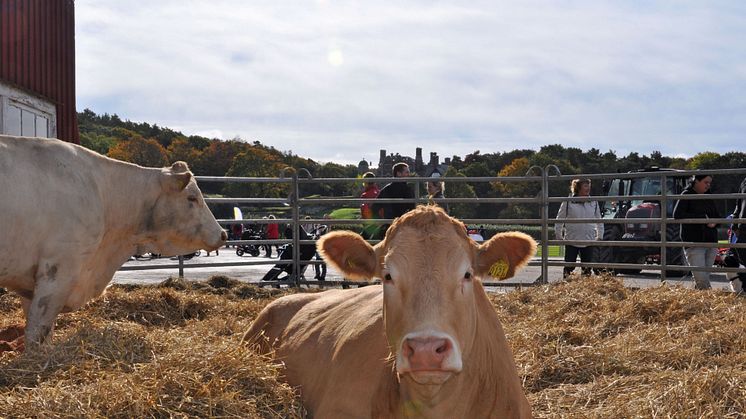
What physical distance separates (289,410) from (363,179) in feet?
24.0

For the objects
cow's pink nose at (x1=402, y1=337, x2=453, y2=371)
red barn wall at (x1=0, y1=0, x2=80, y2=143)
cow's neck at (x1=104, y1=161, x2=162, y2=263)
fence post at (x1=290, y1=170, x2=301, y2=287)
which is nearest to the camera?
cow's pink nose at (x1=402, y1=337, x2=453, y2=371)

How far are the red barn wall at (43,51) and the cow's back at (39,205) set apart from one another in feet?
19.7

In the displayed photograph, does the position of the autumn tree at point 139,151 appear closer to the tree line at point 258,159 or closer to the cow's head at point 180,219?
the tree line at point 258,159

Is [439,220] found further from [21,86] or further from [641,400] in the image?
[21,86]

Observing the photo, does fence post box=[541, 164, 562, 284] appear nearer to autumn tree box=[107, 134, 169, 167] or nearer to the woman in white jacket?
the woman in white jacket

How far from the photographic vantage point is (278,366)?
3.98 m

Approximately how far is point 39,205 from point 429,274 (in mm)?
3809

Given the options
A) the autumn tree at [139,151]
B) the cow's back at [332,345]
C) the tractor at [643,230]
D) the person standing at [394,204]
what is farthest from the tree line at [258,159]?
the cow's back at [332,345]

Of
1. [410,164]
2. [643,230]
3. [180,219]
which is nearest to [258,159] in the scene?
[410,164]

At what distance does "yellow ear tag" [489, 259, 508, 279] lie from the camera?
3.31 metres

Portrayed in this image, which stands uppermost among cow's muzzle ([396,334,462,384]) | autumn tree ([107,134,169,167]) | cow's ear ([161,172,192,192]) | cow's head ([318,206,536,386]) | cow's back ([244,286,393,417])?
autumn tree ([107,134,169,167])

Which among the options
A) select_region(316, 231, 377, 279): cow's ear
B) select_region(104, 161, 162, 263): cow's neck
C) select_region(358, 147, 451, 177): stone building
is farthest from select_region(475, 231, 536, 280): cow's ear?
select_region(358, 147, 451, 177): stone building

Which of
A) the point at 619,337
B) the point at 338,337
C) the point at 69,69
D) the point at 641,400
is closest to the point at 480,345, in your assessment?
the point at 338,337

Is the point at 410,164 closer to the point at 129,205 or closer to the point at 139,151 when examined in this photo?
the point at 139,151
